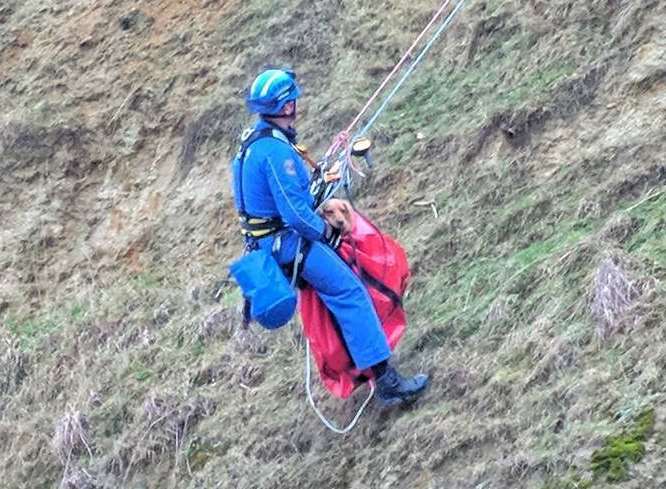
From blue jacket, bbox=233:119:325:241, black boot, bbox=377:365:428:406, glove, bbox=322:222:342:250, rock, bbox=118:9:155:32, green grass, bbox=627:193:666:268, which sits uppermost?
blue jacket, bbox=233:119:325:241

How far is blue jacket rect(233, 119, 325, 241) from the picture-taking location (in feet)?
20.6

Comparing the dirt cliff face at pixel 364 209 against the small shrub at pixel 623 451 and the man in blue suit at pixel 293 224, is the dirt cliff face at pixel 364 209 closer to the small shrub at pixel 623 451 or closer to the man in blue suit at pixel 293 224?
the small shrub at pixel 623 451

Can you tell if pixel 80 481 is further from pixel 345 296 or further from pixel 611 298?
pixel 611 298

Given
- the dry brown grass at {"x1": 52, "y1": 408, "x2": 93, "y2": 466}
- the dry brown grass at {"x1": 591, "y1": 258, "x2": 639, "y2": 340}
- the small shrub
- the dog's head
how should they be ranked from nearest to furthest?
the small shrub
the dry brown grass at {"x1": 591, "y1": 258, "x2": 639, "y2": 340}
the dog's head
the dry brown grass at {"x1": 52, "y1": 408, "x2": 93, "y2": 466}

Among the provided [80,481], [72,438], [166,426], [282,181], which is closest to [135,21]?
[72,438]

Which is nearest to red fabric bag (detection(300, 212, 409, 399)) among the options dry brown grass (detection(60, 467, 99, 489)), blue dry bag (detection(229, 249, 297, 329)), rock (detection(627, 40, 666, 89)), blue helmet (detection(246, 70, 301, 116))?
blue dry bag (detection(229, 249, 297, 329))

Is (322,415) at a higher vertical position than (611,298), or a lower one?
lower

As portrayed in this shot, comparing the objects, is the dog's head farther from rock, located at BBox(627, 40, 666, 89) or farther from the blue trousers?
rock, located at BBox(627, 40, 666, 89)

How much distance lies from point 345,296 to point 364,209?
199 cm

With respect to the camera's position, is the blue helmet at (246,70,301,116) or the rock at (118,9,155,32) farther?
the rock at (118,9,155,32)

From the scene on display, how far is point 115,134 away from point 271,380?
3401mm

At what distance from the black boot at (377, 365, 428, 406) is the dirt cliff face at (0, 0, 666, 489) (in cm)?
9

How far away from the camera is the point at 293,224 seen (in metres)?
6.30

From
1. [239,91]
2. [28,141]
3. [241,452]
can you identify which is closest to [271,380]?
[241,452]
